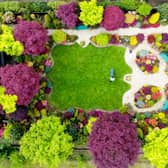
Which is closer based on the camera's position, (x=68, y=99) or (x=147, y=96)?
(x=147, y=96)

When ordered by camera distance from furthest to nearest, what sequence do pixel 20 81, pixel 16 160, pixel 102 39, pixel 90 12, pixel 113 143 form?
pixel 102 39
pixel 90 12
pixel 16 160
pixel 20 81
pixel 113 143

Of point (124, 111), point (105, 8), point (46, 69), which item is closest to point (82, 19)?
point (105, 8)

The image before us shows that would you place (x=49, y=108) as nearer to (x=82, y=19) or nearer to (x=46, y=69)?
(x=46, y=69)

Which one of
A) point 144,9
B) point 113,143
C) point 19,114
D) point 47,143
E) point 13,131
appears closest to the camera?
point 113,143

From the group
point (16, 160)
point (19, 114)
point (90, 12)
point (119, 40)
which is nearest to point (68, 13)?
point (90, 12)

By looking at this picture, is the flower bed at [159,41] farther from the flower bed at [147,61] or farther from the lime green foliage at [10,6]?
the lime green foliage at [10,6]

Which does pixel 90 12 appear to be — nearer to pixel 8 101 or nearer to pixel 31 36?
pixel 31 36

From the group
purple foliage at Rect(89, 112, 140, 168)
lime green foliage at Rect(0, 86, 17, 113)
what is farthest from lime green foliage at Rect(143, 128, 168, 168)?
lime green foliage at Rect(0, 86, 17, 113)
